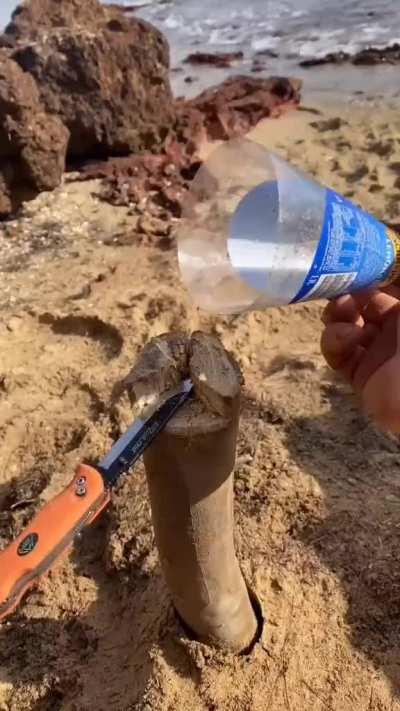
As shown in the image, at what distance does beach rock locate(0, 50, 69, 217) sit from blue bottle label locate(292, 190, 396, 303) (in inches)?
125

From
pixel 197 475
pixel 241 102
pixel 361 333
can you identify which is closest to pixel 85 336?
pixel 361 333

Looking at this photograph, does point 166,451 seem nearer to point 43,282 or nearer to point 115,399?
point 115,399

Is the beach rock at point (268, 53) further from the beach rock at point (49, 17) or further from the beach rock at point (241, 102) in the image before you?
the beach rock at point (49, 17)

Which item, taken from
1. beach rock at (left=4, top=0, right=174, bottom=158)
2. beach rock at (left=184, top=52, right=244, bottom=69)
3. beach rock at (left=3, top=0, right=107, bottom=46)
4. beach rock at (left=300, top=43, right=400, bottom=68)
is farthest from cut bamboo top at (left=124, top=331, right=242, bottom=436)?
beach rock at (left=184, top=52, right=244, bottom=69)

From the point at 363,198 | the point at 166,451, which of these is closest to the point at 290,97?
the point at 363,198

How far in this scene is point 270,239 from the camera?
5.30 feet

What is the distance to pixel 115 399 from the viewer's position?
3.05 m

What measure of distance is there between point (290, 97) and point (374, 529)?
4.22 meters

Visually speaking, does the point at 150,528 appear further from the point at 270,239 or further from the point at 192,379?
the point at 270,239

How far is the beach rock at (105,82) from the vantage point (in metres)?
4.89

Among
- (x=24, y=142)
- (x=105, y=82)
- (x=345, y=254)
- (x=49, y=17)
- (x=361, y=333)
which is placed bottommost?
(x=24, y=142)

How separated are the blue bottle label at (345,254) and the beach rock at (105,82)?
11.8 ft

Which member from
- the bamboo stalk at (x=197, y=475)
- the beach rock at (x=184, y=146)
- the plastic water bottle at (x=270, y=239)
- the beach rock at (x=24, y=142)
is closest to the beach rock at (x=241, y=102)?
the beach rock at (x=184, y=146)

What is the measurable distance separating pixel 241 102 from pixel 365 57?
152 cm
